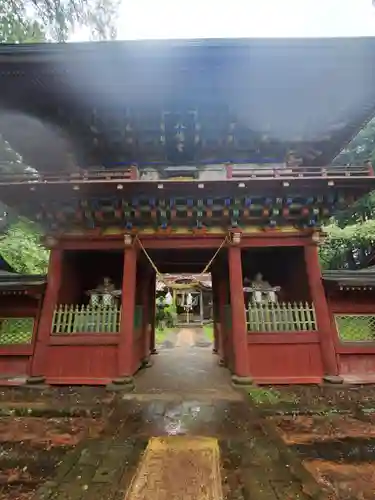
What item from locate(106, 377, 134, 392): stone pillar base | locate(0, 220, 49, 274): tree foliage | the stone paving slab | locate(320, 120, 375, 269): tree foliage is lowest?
the stone paving slab

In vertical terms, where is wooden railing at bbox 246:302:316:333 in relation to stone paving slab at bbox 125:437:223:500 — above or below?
above

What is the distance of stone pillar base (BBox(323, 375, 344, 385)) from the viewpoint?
645 centimetres

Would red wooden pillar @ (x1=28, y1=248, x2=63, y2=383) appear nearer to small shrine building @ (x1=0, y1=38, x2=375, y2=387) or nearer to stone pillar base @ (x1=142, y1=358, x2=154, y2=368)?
small shrine building @ (x1=0, y1=38, x2=375, y2=387)

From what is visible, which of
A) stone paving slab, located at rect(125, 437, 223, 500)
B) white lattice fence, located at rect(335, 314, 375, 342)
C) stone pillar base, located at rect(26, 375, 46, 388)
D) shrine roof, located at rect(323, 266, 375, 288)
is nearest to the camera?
stone paving slab, located at rect(125, 437, 223, 500)

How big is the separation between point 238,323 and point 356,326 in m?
3.17

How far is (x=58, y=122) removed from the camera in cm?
780

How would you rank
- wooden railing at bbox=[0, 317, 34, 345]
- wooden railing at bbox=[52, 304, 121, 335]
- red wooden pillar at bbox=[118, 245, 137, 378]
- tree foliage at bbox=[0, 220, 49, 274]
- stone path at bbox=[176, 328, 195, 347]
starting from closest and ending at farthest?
1. red wooden pillar at bbox=[118, 245, 137, 378]
2. wooden railing at bbox=[52, 304, 121, 335]
3. wooden railing at bbox=[0, 317, 34, 345]
4. tree foliage at bbox=[0, 220, 49, 274]
5. stone path at bbox=[176, 328, 195, 347]

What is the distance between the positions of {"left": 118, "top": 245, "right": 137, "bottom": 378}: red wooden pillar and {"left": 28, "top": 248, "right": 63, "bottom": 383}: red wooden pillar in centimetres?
178

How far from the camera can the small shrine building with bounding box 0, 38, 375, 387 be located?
21.4 feet

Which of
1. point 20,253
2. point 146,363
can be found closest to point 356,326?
point 146,363

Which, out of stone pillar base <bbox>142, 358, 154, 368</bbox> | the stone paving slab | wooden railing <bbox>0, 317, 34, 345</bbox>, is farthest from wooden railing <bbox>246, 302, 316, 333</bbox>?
wooden railing <bbox>0, 317, 34, 345</bbox>

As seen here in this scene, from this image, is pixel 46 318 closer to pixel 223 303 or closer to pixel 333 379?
pixel 223 303

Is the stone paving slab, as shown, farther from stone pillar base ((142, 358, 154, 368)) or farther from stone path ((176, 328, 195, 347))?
stone path ((176, 328, 195, 347))

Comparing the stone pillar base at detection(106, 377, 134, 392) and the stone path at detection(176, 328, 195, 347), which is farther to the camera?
the stone path at detection(176, 328, 195, 347)
